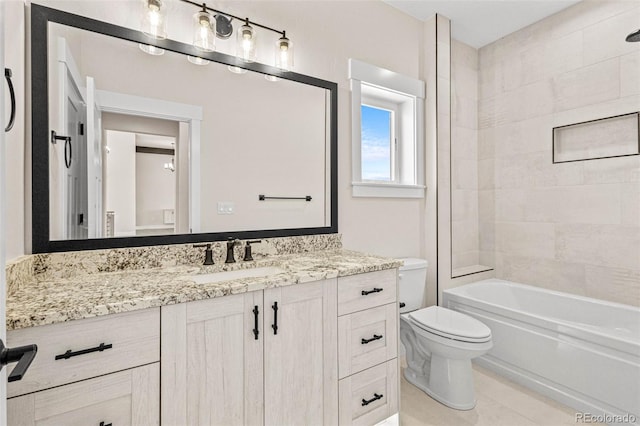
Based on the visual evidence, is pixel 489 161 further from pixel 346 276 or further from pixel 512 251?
pixel 346 276

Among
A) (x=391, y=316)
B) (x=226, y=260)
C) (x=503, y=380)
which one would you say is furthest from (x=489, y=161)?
(x=226, y=260)

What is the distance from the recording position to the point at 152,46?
151 centimetres

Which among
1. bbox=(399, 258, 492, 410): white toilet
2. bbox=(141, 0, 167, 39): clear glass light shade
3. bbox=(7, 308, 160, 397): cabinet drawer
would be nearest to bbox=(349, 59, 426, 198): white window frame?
bbox=(399, 258, 492, 410): white toilet

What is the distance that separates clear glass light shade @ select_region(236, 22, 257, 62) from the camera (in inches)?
67.9

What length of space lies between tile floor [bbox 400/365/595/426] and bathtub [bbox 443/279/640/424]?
9 cm

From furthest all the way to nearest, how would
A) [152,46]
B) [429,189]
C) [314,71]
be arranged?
[429,189] → [314,71] → [152,46]

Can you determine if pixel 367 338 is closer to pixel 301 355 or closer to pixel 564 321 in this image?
pixel 301 355

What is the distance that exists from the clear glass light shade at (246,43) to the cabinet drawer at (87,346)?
4.60 ft

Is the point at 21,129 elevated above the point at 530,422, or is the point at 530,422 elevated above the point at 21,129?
the point at 21,129

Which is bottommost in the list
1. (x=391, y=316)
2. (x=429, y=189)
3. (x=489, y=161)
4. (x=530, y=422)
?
(x=530, y=422)

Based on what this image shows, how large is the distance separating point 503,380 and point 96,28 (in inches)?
122

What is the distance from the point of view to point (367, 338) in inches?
60.7

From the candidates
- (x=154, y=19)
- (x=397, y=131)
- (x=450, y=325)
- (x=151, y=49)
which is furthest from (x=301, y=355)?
(x=397, y=131)

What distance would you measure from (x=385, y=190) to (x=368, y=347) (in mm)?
1207
